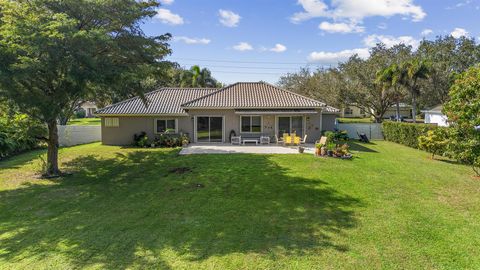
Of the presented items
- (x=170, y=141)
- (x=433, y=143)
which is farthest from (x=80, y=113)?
(x=433, y=143)

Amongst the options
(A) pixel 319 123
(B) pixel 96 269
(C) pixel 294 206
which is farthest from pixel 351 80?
(B) pixel 96 269

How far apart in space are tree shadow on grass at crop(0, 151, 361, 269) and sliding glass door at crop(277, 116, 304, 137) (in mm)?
9293

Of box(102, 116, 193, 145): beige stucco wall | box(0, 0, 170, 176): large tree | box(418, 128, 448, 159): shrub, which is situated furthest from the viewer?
box(102, 116, 193, 145): beige stucco wall

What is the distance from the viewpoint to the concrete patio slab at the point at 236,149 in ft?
65.0

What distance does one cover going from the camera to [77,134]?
2736cm

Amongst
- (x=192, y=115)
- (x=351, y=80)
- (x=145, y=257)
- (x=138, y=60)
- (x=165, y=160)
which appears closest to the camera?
(x=145, y=257)

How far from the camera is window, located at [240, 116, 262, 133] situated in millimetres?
24141

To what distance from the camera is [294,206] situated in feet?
33.2

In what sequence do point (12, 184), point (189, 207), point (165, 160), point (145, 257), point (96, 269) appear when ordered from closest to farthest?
point (96, 269) → point (145, 257) → point (189, 207) → point (12, 184) → point (165, 160)

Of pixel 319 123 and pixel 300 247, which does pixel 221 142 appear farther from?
pixel 300 247

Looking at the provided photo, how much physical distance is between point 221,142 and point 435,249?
1846 centimetres

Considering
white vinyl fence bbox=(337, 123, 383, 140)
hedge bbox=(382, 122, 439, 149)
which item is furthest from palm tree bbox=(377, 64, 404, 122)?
hedge bbox=(382, 122, 439, 149)

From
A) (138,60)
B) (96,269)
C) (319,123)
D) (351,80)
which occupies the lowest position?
(96,269)

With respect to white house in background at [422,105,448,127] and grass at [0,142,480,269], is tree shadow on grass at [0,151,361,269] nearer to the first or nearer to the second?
grass at [0,142,480,269]
